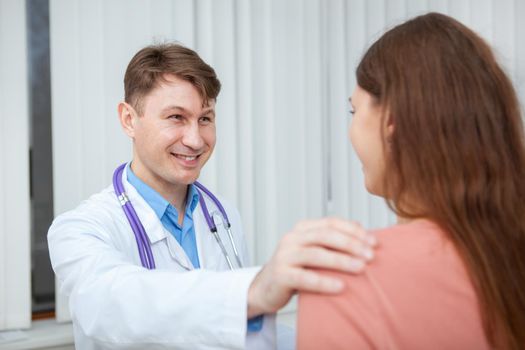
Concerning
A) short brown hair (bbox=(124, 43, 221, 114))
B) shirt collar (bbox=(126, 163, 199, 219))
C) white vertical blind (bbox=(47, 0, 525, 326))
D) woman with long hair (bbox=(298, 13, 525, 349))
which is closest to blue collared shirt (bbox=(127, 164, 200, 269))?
shirt collar (bbox=(126, 163, 199, 219))

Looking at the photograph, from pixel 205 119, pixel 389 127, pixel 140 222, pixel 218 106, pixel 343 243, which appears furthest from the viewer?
pixel 218 106

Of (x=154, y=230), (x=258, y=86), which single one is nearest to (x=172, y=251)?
(x=154, y=230)

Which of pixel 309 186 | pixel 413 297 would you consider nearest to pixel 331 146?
pixel 309 186

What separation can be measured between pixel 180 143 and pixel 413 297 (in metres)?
0.97

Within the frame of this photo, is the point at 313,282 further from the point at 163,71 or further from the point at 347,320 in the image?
the point at 163,71

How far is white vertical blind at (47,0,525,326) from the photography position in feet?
5.69

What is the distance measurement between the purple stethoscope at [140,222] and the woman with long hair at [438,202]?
2.22 ft

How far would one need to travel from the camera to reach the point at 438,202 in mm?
704

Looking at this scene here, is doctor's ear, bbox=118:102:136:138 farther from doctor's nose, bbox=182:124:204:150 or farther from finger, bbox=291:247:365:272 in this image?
finger, bbox=291:247:365:272

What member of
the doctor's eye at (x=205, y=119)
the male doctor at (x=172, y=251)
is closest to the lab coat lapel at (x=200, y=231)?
the male doctor at (x=172, y=251)

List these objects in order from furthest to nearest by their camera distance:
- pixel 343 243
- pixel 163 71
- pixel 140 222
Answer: pixel 163 71
pixel 140 222
pixel 343 243

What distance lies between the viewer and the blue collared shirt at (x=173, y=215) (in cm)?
144

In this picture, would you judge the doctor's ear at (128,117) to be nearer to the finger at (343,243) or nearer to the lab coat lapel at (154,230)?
the lab coat lapel at (154,230)

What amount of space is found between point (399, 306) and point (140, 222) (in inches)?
32.9
